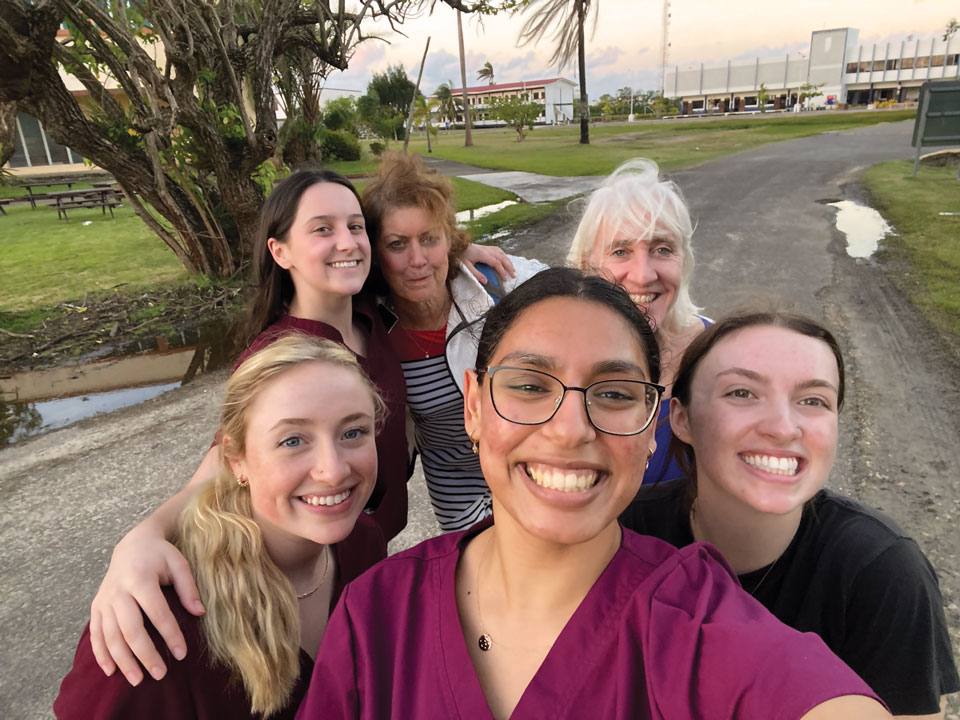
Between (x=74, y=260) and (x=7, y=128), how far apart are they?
4723mm

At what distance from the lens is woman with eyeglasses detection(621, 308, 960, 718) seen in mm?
1382

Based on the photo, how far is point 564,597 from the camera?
4.13 feet

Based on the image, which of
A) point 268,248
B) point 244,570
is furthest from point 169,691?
point 268,248

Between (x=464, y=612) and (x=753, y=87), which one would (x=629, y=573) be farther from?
(x=753, y=87)

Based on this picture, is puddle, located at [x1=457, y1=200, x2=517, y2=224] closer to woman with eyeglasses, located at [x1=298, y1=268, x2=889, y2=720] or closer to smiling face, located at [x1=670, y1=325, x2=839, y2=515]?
smiling face, located at [x1=670, y1=325, x2=839, y2=515]

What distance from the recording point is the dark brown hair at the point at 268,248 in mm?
2613

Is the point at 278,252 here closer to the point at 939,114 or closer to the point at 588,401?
the point at 588,401

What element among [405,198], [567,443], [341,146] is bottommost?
[567,443]

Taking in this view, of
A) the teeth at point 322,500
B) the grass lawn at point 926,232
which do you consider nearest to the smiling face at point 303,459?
the teeth at point 322,500

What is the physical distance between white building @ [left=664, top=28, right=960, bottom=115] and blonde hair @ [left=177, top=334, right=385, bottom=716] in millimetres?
91662

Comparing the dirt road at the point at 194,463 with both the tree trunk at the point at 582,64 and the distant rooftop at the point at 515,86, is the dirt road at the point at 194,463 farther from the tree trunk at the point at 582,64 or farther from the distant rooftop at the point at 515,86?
the distant rooftop at the point at 515,86

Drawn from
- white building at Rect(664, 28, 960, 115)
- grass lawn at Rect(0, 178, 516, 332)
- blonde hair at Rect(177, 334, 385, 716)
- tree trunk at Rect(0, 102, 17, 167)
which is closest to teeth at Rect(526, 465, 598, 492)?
blonde hair at Rect(177, 334, 385, 716)

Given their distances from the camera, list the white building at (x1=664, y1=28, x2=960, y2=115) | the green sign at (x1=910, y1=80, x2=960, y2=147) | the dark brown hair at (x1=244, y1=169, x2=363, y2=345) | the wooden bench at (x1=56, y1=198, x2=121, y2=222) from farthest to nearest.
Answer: the white building at (x1=664, y1=28, x2=960, y2=115) < the wooden bench at (x1=56, y1=198, x2=121, y2=222) < the green sign at (x1=910, y1=80, x2=960, y2=147) < the dark brown hair at (x1=244, y1=169, x2=363, y2=345)

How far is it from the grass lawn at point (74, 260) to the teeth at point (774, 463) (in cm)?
902
